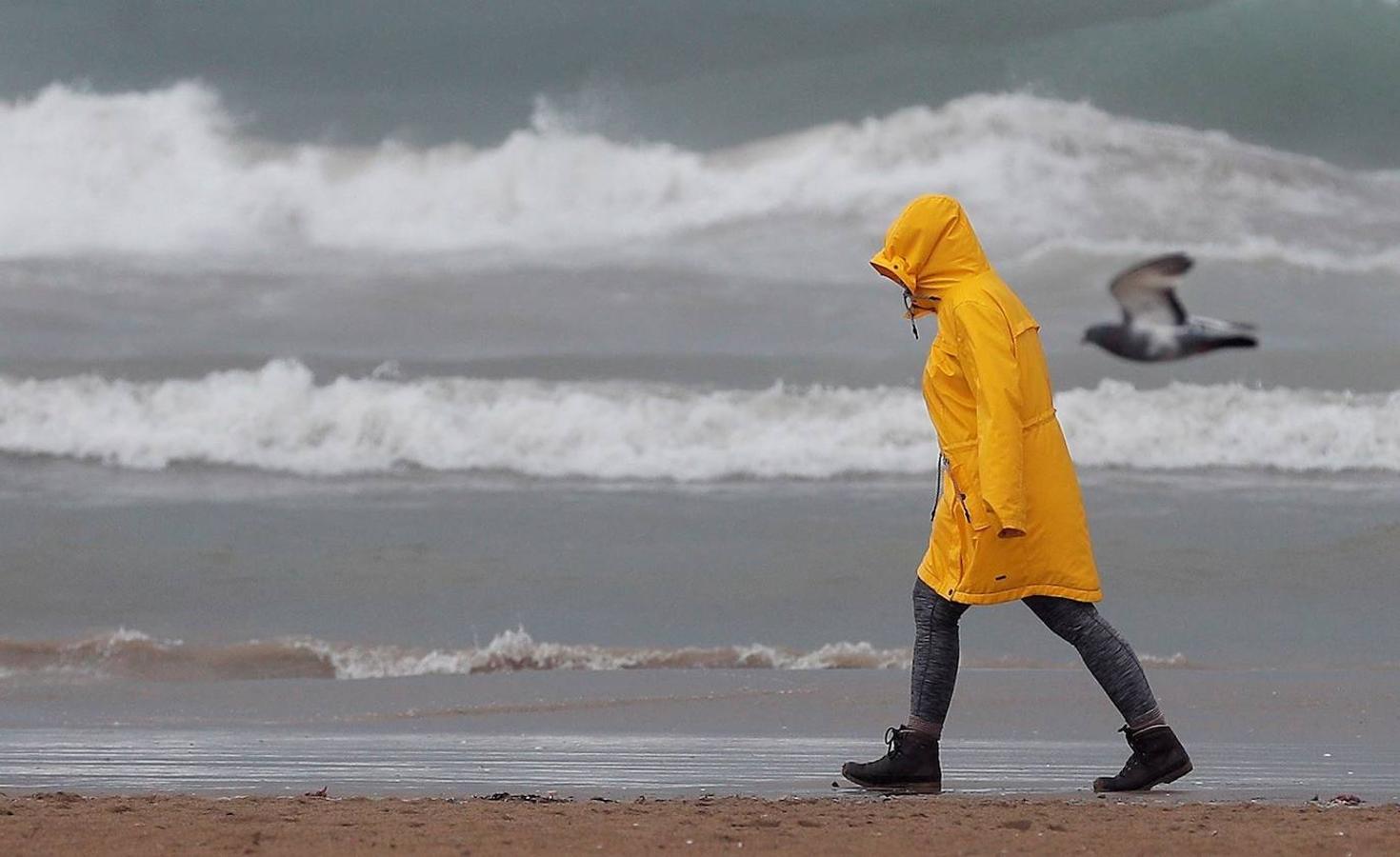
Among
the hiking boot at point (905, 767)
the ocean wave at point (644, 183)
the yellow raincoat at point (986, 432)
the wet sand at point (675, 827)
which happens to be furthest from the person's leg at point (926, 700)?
the ocean wave at point (644, 183)

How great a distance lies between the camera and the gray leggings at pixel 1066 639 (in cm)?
447

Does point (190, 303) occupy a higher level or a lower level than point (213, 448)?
higher

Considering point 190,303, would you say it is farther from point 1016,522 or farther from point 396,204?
point 1016,522

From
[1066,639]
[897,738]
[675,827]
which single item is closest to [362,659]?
[897,738]

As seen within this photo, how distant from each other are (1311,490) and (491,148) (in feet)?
35.4

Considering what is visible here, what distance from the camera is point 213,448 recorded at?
12258mm

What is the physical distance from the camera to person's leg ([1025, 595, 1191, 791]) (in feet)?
14.4

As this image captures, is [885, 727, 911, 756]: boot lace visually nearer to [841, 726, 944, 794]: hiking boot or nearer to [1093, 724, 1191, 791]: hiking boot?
[841, 726, 944, 794]: hiking boot

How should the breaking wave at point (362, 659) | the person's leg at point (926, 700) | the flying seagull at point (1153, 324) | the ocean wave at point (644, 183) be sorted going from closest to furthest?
the person's leg at point (926, 700) < the flying seagull at point (1153, 324) < the breaking wave at point (362, 659) < the ocean wave at point (644, 183)

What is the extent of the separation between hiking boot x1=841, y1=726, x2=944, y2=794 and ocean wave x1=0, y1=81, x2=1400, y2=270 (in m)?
14.3

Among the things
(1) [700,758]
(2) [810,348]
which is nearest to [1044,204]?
(2) [810,348]

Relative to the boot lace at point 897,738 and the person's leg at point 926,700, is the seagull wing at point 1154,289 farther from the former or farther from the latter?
the boot lace at point 897,738

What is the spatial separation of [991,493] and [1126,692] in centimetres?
67

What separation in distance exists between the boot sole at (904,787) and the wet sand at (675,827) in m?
0.31
